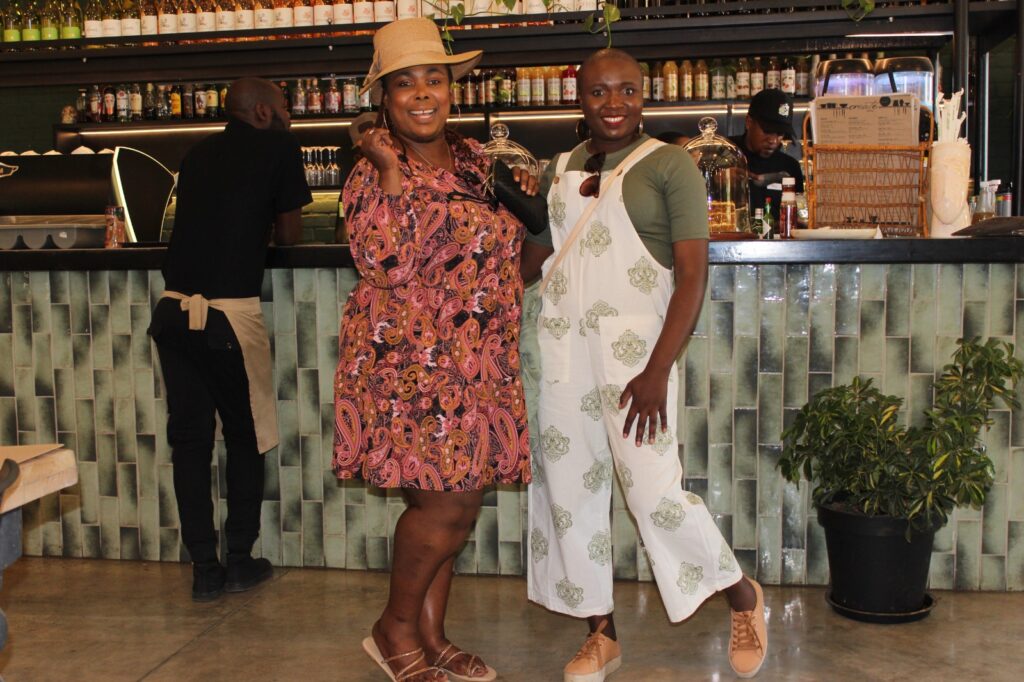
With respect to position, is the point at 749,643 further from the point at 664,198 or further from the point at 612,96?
the point at 612,96

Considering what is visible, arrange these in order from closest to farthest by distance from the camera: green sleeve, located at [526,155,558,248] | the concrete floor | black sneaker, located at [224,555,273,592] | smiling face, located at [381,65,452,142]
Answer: smiling face, located at [381,65,452,142] < green sleeve, located at [526,155,558,248] < the concrete floor < black sneaker, located at [224,555,273,592]

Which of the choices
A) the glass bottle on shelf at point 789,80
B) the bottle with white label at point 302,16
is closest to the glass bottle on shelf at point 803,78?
the glass bottle on shelf at point 789,80

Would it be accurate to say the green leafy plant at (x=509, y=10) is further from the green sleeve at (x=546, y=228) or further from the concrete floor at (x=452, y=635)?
the concrete floor at (x=452, y=635)

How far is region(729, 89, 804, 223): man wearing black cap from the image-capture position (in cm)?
498

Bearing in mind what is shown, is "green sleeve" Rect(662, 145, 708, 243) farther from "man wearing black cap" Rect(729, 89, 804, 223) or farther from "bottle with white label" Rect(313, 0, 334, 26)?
"bottle with white label" Rect(313, 0, 334, 26)

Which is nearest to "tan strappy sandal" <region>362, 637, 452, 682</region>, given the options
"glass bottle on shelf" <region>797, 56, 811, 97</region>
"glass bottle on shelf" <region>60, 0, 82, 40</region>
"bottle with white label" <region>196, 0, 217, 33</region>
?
"bottle with white label" <region>196, 0, 217, 33</region>

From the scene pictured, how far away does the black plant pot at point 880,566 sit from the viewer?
2.99 meters

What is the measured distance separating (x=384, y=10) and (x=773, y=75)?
7.92ft

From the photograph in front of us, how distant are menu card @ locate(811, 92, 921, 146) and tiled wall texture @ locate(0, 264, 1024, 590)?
1.71 feet

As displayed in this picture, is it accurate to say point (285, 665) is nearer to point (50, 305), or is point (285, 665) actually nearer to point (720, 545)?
point (720, 545)

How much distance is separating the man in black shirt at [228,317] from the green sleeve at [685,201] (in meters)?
1.40

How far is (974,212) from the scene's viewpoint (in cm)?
362

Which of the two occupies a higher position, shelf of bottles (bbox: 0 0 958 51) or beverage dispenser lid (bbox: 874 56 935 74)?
shelf of bottles (bbox: 0 0 958 51)

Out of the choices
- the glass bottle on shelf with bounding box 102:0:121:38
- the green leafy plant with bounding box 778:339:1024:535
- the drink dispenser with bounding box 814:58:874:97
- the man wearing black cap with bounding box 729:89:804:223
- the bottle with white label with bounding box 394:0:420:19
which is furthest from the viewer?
the glass bottle on shelf with bounding box 102:0:121:38
